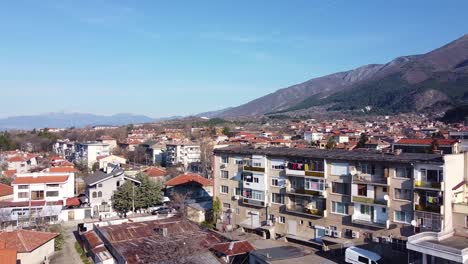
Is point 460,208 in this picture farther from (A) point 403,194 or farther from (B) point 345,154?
(B) point 345,154

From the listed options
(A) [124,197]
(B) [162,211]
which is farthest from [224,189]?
(A) [124,197]

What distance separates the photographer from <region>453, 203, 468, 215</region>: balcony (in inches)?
687

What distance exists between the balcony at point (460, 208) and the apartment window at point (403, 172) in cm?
211

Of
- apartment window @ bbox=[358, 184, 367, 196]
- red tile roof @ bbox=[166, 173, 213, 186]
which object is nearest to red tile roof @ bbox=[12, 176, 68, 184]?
red tile roof @ bbox=[166, 173, 213, 186]

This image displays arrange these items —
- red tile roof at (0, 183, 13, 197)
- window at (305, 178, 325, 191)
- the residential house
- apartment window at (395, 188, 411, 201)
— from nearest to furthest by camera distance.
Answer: apartment window at (395, 188, 411, 201) → the residential house → window at (305, 178, 325, 191) → red tile roof at (0, 183, 13, 197)

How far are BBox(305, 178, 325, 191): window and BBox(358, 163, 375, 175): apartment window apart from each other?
2142 mm

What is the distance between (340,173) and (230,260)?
670cm

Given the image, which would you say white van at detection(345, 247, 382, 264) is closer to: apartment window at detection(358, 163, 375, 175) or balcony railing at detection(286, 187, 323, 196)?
apartment window at detection(358, 163, 375, 175)

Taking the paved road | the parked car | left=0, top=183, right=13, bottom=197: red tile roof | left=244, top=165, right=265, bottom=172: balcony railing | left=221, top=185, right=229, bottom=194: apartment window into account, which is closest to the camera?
the paved road

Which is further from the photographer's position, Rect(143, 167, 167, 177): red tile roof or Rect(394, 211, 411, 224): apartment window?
Rect(143, 167, 167, 177): red tile roof

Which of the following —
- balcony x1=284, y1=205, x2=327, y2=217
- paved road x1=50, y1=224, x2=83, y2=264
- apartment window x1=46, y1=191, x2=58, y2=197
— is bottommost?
paved road x1=50, y1=224, x2=83, y2=264

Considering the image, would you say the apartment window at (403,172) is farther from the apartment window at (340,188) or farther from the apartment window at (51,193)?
the apartment window at (51,193)

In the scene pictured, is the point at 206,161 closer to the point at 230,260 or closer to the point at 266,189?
the point at 266,189

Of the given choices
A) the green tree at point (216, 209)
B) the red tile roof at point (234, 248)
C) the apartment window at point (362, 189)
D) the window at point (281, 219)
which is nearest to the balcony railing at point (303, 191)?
the window at point (281, 219)
